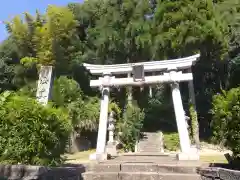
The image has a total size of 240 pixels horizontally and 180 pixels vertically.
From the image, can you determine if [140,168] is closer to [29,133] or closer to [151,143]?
[29,133]

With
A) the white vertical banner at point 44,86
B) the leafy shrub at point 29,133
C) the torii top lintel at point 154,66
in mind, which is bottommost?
the leafy shrub at point 29,133

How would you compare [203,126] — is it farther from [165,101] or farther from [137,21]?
[137,21]

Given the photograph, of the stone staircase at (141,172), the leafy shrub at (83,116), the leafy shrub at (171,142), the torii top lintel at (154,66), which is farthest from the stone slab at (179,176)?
the leafy shrub at (83,116)

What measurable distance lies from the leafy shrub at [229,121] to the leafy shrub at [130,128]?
9.66 m

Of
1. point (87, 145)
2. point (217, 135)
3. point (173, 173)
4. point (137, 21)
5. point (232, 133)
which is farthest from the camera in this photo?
point (137, 21)

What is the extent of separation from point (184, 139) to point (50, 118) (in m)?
5.73

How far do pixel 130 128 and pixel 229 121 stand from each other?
10.2 m

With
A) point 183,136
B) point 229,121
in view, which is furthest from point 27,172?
point 183,136

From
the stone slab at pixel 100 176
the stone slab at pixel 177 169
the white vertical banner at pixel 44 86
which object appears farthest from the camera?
the white vertical banner at pixel 44 86

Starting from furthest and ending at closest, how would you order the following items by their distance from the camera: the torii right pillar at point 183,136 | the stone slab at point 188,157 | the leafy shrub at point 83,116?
the leafy shrub at point 83,116
the torii right pillar at point 183,136
the stone slab at point 188,157

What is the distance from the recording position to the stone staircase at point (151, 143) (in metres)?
14.9

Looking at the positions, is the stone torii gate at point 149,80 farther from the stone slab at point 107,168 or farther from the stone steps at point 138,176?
the stone steps at point 138,176

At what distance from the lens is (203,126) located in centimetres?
2014

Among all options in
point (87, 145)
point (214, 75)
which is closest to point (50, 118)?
point (87, 145)
